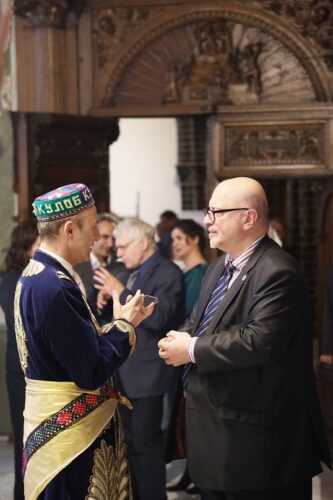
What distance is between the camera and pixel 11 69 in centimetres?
655

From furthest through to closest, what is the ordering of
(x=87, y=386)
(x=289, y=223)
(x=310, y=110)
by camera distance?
(x=289, y=223), (x=310, y=110), (x=87, y=386)

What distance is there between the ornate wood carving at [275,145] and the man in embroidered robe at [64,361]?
3.27 m

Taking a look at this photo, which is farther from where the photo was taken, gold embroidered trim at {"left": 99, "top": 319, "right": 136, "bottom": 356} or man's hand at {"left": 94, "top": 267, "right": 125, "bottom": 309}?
man's hand at {"left": 94, "top": 267, "right": 125, "bottom": 309}

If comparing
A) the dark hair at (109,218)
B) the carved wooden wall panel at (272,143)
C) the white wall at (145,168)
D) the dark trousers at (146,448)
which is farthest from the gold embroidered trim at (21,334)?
the white wall at (145,168)

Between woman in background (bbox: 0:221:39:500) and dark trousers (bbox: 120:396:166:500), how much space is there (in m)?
0.61

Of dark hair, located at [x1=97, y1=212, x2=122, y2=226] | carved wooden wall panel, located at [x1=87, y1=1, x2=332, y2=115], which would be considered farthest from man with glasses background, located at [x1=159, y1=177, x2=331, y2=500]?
carved wooden wall panel, located at [x1=87, y1=1, x2=332, y2=115]

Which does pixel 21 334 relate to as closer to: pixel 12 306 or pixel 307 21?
pixel 12 306

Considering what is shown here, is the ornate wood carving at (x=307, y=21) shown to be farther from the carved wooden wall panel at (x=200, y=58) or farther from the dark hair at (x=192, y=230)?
the dark hair at (x=192, y=230)

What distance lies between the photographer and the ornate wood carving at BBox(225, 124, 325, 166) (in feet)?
21.0

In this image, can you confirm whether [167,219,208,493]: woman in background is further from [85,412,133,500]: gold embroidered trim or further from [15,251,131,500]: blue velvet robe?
[15,251,131,500]: blue velvet robe

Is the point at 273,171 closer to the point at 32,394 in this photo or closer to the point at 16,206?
the point at 16,206

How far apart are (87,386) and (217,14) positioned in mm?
3901

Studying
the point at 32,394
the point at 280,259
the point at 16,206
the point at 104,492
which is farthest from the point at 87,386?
the point at 16,206

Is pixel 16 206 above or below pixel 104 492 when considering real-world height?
above
